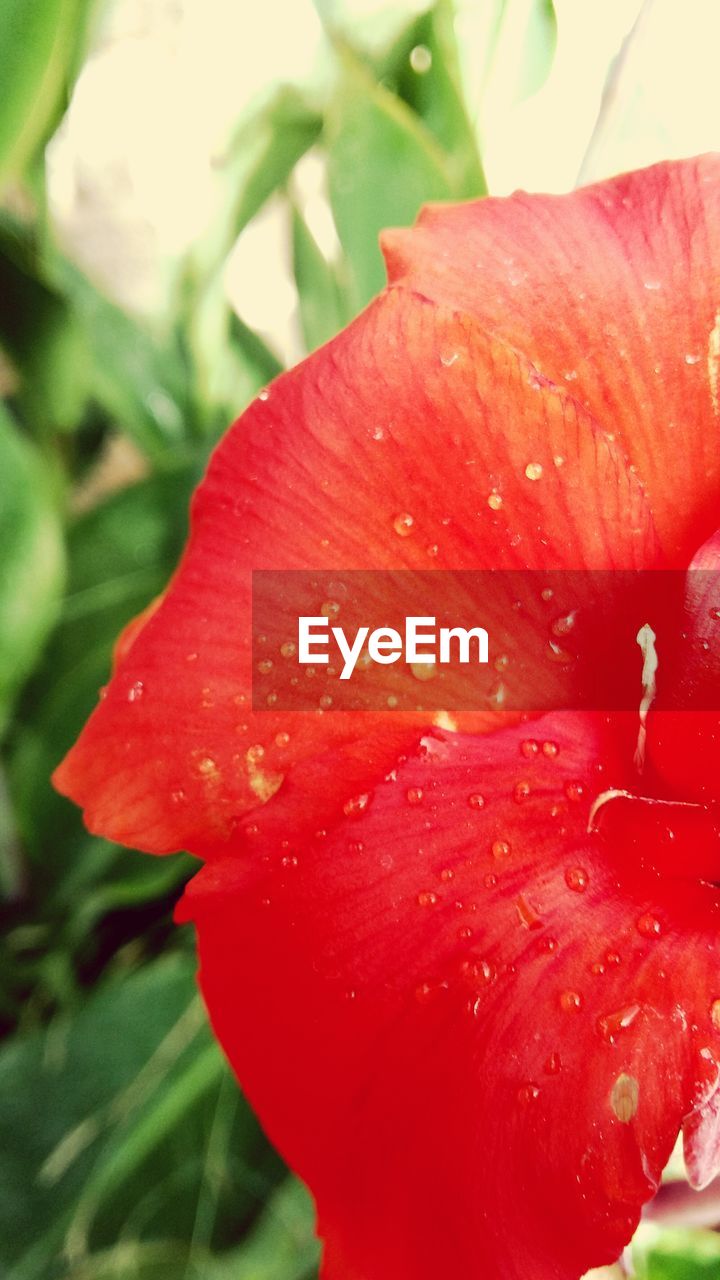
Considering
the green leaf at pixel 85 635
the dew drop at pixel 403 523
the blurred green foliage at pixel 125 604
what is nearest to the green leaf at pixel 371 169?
the blurred green foliage at pixel 125 604

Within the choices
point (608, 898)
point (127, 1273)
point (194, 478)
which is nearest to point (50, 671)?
point (194, 478)

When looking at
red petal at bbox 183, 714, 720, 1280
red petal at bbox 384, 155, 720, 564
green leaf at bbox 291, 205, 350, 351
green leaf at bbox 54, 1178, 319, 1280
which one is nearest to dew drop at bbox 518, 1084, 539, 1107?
red petal at bbox 183, 714, 720, 1280

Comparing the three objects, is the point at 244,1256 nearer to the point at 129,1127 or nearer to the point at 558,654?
the point at 129,1127

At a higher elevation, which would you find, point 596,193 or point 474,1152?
point 596,193

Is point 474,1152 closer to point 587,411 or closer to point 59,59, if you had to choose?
point 587,411

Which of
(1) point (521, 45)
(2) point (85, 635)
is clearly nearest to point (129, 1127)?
(2) point (85, 635)

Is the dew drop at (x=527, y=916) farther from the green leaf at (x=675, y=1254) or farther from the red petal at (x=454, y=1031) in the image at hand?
the green leaf at (x=675, y=1254)
